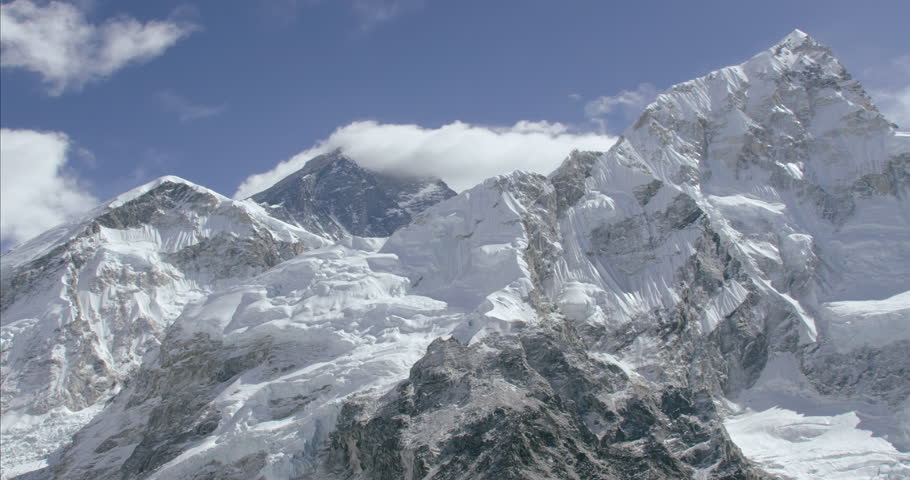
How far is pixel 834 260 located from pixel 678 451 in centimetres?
8045

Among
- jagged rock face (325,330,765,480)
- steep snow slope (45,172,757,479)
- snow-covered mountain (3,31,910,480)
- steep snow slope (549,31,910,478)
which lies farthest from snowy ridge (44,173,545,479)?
steep snow slope (549,31,910,478)

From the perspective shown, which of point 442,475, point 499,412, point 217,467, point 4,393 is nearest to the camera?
point 442,475

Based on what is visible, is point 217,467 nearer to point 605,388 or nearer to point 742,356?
point 605,388

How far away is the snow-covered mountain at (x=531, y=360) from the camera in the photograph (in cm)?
Result: 12544

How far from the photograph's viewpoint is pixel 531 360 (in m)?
139

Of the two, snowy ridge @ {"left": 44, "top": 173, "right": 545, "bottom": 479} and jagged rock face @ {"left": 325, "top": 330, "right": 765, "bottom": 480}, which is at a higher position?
snowy ridge @ {"left": 44, "top": 173, "right": 545, "bottom": 479}

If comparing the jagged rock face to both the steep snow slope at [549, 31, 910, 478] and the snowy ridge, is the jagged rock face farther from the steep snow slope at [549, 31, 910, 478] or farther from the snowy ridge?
the steep snow slope at [549, 31, 910, 478]

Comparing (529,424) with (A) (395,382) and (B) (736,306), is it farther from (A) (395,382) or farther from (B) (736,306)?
(B) (736,306)

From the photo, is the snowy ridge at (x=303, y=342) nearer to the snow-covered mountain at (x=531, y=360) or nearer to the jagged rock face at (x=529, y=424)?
the snow-covered mountain at (x=531, y=360)

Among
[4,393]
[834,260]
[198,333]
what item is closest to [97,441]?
[198,333]

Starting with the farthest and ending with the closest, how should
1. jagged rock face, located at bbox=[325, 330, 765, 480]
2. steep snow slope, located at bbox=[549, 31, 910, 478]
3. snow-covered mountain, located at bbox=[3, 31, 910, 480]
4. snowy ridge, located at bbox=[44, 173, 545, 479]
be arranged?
steep snow slope, located at bbox=[549, 31, 910, 478]
snowy ridge, located at bbox=[44, 173, 545, 479]
snow-covered mountain, located at bbox=[3, 31, 910, 480]
jagged rock face, located at bbox=[325, 330, 765, 480]

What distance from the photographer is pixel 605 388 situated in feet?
461

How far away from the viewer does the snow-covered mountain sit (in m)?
125

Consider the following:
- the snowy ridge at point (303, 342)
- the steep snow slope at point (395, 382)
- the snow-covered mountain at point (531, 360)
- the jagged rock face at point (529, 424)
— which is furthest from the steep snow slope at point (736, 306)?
the snowy ridge at point (303, 342)
